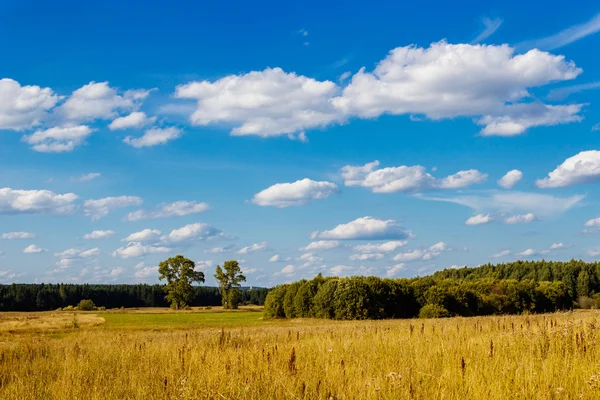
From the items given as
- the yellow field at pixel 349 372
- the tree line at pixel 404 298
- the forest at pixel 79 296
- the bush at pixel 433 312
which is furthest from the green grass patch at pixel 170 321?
the forest at pixel 79 296

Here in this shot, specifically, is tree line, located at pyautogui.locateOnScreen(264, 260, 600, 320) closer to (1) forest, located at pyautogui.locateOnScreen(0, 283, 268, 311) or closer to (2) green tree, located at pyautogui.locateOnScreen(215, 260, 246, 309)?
(2) green tree, located at pyautogui.locateOnScreen(215, 260, 246, 309)

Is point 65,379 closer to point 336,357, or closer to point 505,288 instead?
point 336,357

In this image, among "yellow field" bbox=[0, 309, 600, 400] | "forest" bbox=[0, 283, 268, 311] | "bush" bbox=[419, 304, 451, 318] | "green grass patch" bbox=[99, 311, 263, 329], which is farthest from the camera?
"forest" bbox=[0, 283, 268, 311]

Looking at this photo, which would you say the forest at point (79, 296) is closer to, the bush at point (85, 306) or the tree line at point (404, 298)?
the bush at point (85, 306)

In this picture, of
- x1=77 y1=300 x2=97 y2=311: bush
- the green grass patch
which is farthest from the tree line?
x1=77 y1=300 x2=97 y2=311: bush

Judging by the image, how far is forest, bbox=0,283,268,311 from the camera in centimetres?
13725

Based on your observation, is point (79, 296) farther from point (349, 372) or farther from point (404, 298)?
point (349, 372)

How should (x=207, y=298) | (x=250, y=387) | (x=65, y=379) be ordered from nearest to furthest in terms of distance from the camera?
1. (x=250, y=387)
2. (x=65, y=379)
3. (x=207, y=298)

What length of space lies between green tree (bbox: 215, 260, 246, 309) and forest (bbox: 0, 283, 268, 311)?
23.5 m

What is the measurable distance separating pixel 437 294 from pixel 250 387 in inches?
→ 2645

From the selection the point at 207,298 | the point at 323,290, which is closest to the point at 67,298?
the point at 207,298

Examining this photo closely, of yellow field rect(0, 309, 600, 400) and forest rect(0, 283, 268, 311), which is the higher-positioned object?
yellow field rect(0, 309, 600, 400)

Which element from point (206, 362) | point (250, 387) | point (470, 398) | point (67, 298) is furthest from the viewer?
point (67, 298)

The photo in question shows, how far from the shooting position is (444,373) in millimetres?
6926
